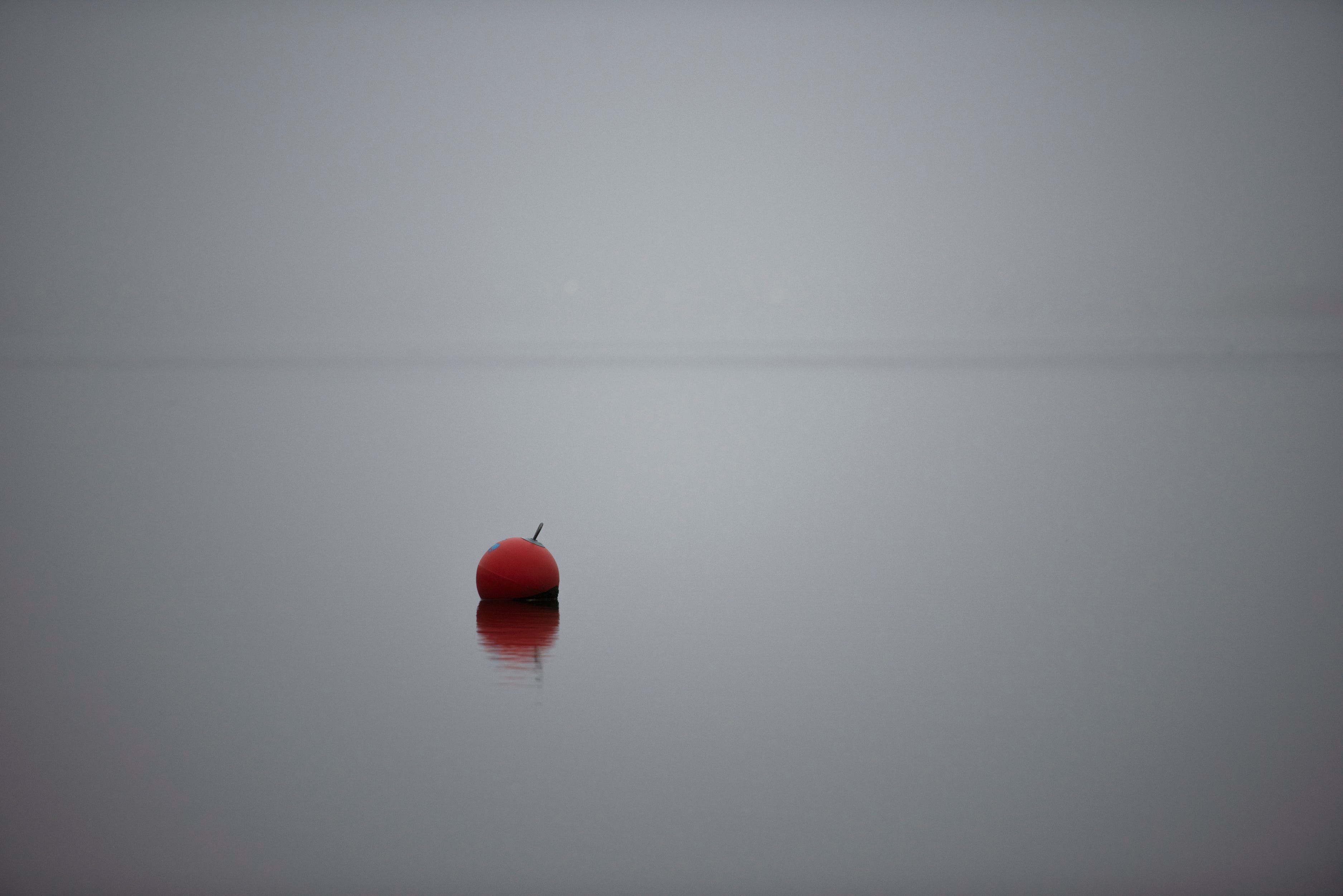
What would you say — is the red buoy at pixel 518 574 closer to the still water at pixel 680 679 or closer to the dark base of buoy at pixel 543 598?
the dark base of buoy at pixel 543 598

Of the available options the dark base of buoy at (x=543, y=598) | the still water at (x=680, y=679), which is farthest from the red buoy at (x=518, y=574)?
the still water at (x=680, y=679)

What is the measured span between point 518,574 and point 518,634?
1.94ft

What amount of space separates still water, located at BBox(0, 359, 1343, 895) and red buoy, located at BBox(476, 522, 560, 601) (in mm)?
133

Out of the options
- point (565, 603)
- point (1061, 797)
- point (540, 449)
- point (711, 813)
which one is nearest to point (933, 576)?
point (565, 603)

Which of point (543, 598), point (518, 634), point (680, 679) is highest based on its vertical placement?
point (543, 598)

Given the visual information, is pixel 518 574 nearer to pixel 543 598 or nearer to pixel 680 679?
pixel 543 598

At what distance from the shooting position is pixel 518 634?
211 inches

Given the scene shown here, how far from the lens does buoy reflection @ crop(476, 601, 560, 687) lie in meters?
4.77

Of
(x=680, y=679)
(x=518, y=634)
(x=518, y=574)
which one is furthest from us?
(x=518, y=574)

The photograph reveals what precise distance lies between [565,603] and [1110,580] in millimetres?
3132

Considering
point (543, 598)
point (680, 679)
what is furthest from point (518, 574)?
point (680, 679)

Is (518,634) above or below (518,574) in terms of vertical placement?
below

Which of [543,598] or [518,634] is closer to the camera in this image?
[518,634]

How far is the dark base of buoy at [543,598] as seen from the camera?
595cm
